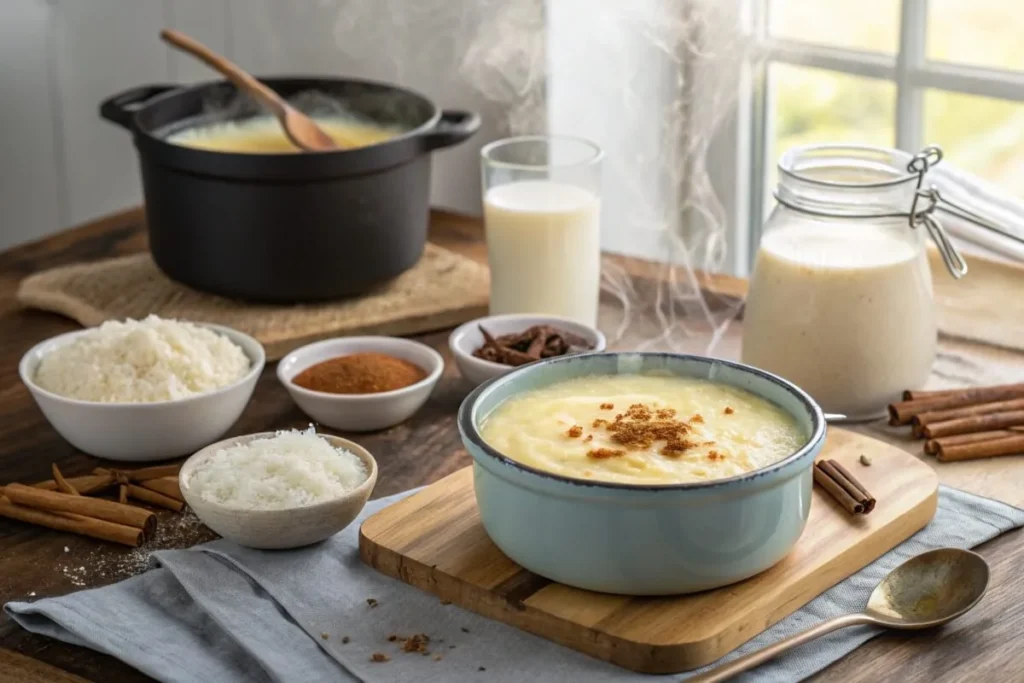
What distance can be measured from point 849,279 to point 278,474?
645 mm

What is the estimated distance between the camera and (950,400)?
1524 mm

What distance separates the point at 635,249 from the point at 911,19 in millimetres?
609

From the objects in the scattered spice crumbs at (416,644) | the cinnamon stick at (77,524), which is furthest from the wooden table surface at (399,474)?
the scattered spice crumbs at (416,644)

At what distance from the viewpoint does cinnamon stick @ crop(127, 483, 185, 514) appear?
138 cm

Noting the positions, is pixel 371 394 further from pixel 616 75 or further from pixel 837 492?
pixel 616 75

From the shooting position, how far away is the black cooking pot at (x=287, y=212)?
175 centimetres

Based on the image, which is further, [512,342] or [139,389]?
[512,342]

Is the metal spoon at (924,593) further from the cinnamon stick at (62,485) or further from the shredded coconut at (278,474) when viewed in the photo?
the cinnamon stick at (62,485)

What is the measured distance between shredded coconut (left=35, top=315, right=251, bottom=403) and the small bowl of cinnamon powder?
81 millimetres

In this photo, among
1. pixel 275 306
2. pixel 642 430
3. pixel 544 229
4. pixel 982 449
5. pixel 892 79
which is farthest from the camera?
pixel 892 79

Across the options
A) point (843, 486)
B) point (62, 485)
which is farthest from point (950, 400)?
point (62, 485)

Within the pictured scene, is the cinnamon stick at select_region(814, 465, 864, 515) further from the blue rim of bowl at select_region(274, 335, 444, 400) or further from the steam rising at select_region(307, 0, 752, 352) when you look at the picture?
the steam rising at select_region(307, 0, 752, 352)

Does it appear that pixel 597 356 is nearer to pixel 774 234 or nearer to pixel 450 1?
pixel 774 234

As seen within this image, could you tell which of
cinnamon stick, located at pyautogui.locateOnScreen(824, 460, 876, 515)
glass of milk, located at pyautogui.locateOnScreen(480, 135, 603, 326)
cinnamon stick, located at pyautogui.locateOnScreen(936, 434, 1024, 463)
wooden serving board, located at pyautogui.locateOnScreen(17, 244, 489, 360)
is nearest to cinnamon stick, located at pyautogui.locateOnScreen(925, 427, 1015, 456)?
cinnamon stick, located at pyautogui.locateOnScreen(936, 434, 1024, 463)
